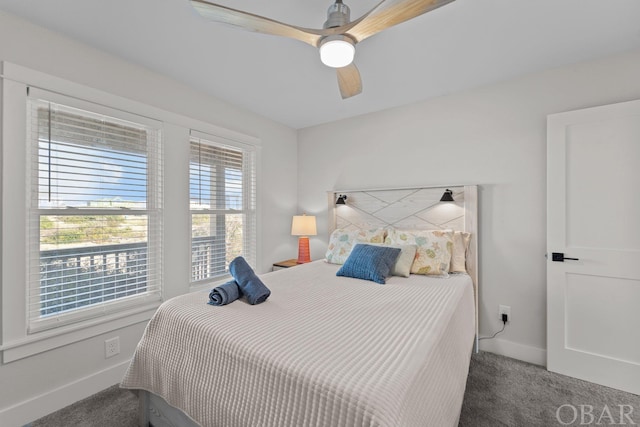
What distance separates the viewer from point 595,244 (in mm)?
2066

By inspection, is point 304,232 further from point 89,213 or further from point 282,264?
point 89,213

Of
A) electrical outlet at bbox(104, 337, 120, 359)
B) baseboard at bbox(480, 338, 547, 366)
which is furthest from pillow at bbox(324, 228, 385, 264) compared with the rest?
electrical outlet at bbox(104, 337, 120, 359)

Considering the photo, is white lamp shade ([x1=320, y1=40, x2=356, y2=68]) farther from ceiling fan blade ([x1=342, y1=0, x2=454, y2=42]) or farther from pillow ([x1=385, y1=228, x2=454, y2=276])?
pillow ([x1=385, y1=228, x2=454, y2=276])

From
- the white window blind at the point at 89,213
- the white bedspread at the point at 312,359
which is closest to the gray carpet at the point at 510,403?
the white bedspread at the point at 312,359

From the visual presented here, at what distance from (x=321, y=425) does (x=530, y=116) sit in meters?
2.79

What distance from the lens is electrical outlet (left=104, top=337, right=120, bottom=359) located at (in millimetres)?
2066

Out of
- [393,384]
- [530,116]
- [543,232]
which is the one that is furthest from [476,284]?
[393,384]

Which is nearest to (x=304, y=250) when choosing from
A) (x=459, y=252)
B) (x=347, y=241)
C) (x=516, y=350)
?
(x=347, y=241)

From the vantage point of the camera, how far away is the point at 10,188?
5.47 feet

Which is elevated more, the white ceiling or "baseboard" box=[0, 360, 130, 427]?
the white ceiling

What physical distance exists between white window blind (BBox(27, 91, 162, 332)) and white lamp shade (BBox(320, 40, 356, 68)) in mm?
1701

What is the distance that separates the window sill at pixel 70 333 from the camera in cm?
167

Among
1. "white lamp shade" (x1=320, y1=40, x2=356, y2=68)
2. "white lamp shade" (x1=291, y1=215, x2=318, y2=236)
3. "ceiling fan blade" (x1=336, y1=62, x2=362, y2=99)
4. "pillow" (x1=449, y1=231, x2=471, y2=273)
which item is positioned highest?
"ceiling fan blade" (x1=336, y1=62, x2=362, y2=99)

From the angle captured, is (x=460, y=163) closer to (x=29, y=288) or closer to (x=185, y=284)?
(x=185, y=284)
